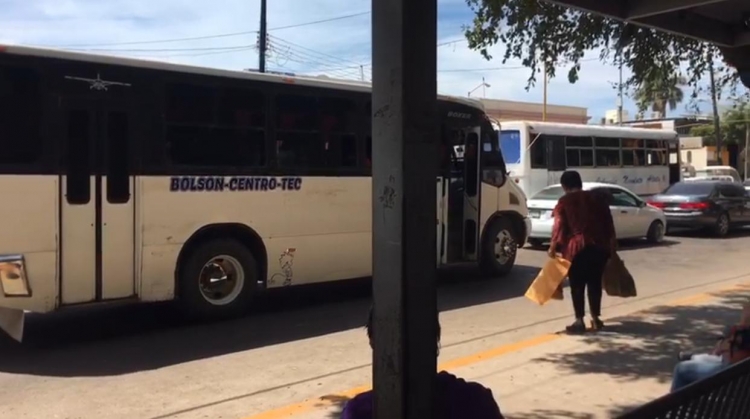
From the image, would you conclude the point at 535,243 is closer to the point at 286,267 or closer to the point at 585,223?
the point at 286,267

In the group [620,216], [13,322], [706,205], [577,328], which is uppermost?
[706,205]

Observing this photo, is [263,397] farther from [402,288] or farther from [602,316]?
[602,316]

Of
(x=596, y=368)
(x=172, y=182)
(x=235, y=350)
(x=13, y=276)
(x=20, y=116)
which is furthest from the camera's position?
(x=172, y=182)

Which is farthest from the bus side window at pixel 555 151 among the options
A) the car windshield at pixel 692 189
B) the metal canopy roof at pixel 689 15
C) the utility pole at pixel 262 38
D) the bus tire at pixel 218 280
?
the metal canopy roof at pixel 689 15

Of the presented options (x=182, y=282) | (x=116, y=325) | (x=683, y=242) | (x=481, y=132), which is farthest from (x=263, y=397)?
(x=683, y=242)

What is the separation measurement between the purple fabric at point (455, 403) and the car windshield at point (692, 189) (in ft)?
62.1

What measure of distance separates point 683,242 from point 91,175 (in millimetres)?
14965

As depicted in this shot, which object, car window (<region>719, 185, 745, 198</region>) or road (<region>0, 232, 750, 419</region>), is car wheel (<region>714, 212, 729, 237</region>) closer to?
car window (<region>719, 185, 745, 198</region>)

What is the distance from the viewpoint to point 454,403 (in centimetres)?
277

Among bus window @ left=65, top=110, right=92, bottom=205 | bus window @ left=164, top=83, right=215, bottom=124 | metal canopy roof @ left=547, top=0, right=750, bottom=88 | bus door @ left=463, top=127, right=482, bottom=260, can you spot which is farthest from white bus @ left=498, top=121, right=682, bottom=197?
metal canopy roof @ left=547, top=0, right=750, bottom=88

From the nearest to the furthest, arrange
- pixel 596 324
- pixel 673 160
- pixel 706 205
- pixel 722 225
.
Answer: pixel 596 324, pixel 706 205, pixel 722 225, pixel 673 160

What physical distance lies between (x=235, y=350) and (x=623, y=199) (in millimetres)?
12369

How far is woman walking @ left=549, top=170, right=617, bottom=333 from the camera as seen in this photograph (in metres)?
7.96

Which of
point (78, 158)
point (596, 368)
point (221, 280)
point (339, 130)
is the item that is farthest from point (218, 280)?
point (596, 368)
